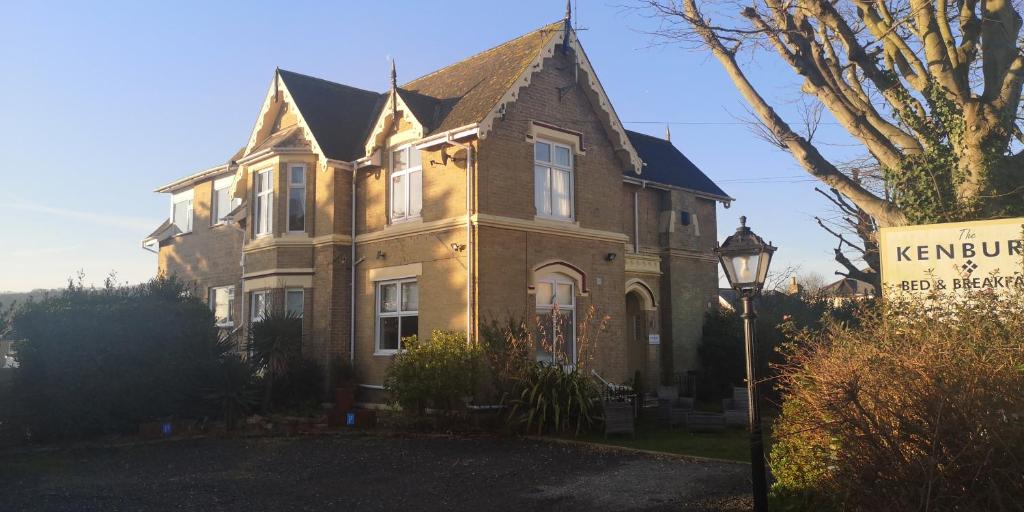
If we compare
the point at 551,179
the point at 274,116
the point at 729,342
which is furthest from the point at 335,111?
the point at 729,342

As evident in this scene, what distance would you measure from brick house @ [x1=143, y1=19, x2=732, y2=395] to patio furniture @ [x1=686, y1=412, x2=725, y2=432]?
363 cm

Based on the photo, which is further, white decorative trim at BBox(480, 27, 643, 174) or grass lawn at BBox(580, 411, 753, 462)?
white decorative trim at BBox(480, 27, 643, 174)

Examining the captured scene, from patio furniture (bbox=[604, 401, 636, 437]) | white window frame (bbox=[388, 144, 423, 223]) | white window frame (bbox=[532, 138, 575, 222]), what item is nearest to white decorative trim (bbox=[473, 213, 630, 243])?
white window frame (bbox=[532, 138, 575, 222])

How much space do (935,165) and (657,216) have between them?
44.5ft

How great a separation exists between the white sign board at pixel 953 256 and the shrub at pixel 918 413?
4.06 feet

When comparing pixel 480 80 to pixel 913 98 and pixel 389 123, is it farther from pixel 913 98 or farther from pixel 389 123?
pixel 913 98

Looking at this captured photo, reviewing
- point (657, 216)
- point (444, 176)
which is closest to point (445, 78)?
point (444, 176)

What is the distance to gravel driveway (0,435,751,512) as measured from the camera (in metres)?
9.13

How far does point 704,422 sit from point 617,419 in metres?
2.03

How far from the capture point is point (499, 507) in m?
8.88

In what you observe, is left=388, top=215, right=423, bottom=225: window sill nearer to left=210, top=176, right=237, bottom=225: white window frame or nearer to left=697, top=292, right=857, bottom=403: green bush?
left=210, top=176, right=237, bottom=225: white window frame

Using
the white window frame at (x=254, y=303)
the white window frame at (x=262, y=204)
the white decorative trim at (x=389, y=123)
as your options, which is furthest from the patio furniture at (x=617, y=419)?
the white window frame at (x=262, y=204)

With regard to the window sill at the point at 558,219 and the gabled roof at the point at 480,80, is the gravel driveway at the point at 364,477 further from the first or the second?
the gabled roof at the point at 480,80

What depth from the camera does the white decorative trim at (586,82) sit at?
16.4 meters
